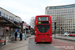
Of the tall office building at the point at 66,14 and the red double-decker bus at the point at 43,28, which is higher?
the tall office building at the point at 66,14

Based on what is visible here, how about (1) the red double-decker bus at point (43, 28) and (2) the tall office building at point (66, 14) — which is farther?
(2) the tall office building at point (66, 14)

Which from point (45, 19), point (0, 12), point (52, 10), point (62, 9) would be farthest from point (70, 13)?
point (45, 19)

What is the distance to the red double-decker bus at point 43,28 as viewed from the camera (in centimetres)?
1454

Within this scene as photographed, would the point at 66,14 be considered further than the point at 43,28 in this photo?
Yes

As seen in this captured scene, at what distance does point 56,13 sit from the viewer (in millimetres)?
118312

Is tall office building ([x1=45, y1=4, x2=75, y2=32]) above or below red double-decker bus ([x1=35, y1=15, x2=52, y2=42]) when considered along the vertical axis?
above

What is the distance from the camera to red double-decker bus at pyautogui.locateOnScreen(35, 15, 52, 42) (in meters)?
14.5

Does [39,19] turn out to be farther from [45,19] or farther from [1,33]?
[1,33]

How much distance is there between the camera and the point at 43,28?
14.8 m

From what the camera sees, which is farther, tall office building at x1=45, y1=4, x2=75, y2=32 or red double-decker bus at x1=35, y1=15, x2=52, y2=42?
tall office building at x1=45, y1=4, x2=75, y2=32

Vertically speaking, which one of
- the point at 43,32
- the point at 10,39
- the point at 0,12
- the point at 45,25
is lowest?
the point at 10,39

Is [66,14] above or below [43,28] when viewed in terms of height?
above

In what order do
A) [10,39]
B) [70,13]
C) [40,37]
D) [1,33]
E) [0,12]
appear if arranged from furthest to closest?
[70,13]
[0,12]
[10,39]
[40,37]
[1,33]

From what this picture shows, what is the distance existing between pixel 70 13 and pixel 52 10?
19.8 m
